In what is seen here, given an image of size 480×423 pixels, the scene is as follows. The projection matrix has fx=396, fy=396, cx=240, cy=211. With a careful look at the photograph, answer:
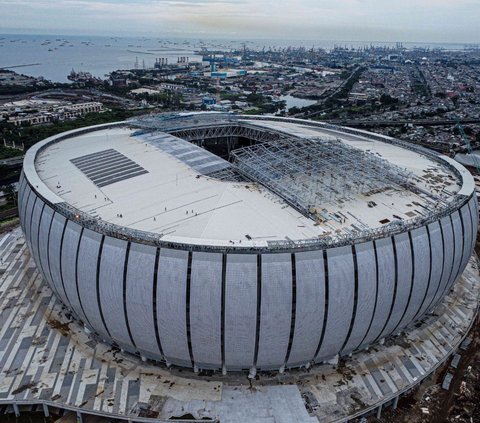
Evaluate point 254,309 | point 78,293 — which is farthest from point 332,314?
point 78,293

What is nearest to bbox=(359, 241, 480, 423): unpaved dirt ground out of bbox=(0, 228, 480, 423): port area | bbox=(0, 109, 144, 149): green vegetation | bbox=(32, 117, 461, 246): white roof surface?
bbox=(0, 228, 480, 423): port area

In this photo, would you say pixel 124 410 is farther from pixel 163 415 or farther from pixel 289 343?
pixel 289 343

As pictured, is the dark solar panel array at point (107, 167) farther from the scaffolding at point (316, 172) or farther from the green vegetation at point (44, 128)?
the green vegetation at point (44, 128)

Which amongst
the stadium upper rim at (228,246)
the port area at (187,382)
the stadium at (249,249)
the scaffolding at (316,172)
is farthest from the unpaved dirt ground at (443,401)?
the scaffolding at (316,172)

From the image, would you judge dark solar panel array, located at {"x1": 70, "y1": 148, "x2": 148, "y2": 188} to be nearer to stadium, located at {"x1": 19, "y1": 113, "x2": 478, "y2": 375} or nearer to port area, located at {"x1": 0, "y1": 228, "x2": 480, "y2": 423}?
stadium, located at {"x1": 19, "y1": 113, "x2": 478, "y2": 375}

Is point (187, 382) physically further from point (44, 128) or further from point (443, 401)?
point (44, 128)

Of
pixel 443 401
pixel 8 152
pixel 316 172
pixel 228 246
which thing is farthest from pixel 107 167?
pixel 8 152

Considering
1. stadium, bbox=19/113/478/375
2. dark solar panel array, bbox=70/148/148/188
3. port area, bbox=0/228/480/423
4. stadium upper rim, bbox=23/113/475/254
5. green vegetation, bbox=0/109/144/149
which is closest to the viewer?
stadium upper rim, bbox=23/113/475/254
